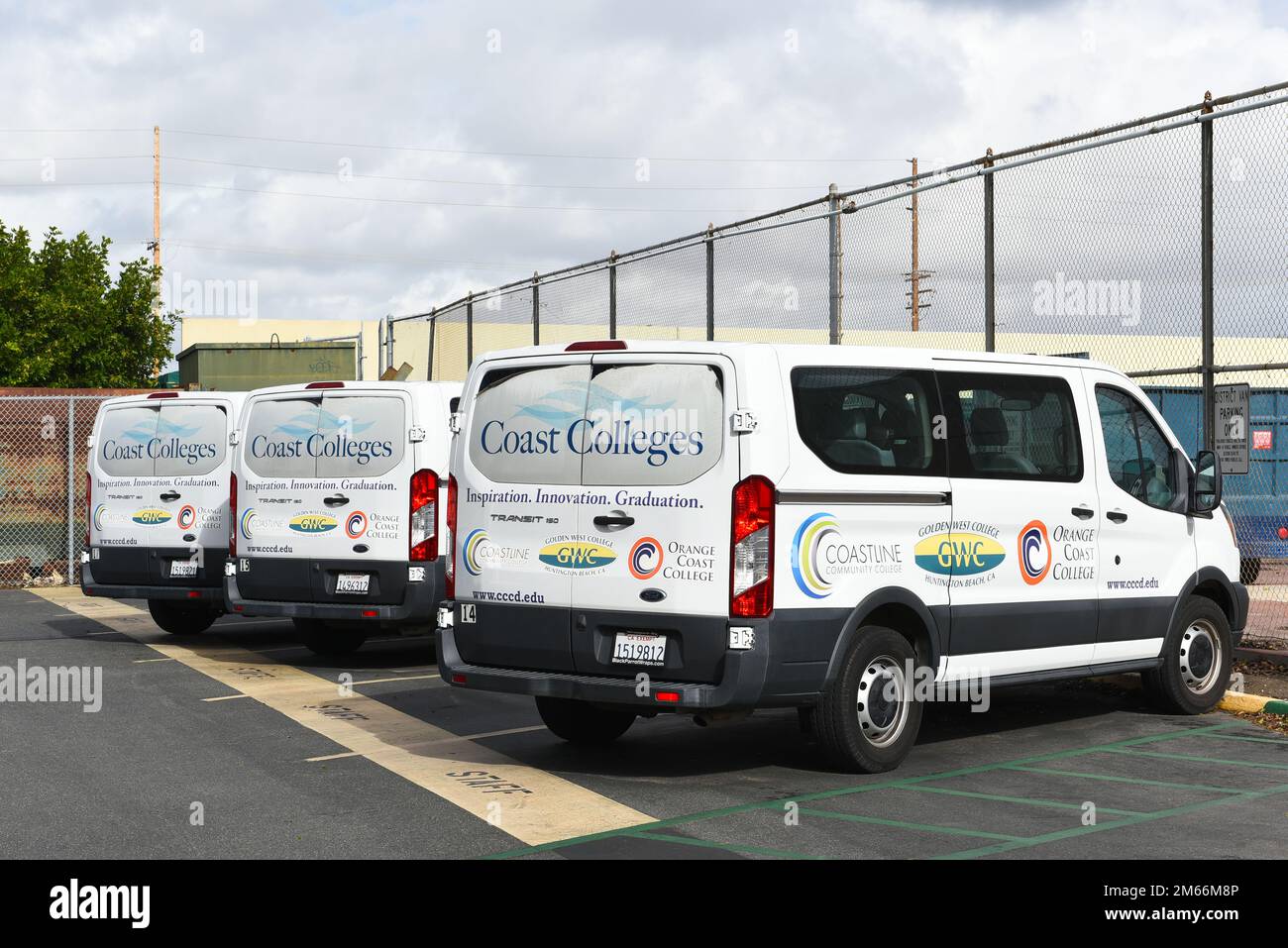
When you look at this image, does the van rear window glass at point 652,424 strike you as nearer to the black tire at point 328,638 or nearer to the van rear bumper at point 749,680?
the van rear bumper at point 749,680

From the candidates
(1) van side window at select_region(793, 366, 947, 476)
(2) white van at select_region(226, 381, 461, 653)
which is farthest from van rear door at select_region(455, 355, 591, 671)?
(2) white van at select_region(226, 381, 461, 653)

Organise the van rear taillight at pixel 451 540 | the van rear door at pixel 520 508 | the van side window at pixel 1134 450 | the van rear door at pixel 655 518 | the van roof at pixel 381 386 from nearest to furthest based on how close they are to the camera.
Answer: the van rear door at pixel 655 518, the van rear door at pixel 520 508, the van rear taillight at pixel 451 540, the van side window at pixel 1134 450, the van roof at pixel 381 386

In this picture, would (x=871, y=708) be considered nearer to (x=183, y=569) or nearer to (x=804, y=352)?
(x=804, y=352)

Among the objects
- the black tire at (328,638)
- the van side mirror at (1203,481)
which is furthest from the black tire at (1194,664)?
the black tire at (328,638)

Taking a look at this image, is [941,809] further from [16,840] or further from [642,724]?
[16,840]

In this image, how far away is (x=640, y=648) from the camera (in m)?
7.56

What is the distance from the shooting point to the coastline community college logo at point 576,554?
7727 millimetres

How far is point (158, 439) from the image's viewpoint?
45.7 feet

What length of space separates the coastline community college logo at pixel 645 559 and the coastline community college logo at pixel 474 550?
997 millimetres

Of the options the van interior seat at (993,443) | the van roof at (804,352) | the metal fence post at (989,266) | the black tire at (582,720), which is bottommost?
the black tire at (582,720)

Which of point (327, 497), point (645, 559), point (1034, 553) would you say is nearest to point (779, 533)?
point (645, 559)

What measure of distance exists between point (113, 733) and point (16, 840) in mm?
2766

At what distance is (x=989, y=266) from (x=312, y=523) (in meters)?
5.82

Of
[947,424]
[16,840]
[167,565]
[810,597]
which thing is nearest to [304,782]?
[16,840]
